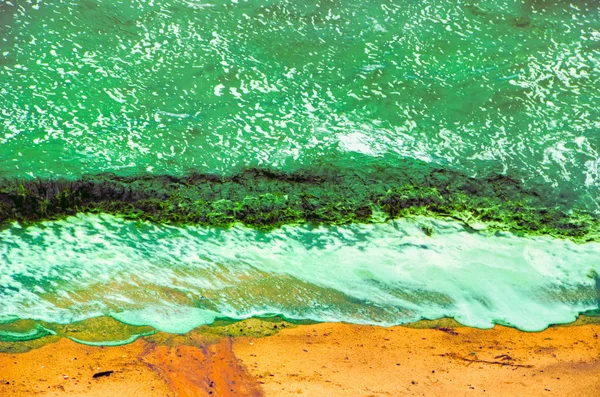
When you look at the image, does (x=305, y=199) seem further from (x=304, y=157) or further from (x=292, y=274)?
(x=292, y=274)

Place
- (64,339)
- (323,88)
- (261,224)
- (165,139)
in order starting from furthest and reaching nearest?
(323,88) < (165,139) < (261,224) < (64,339)

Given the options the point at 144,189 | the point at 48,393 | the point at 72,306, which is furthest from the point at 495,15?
the point at 48,393

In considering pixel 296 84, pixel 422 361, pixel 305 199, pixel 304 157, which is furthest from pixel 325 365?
pixel 296 84

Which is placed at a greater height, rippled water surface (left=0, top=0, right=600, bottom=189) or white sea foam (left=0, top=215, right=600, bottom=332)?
rippled water surface (left=0, top=0, right=600, bottom=189)

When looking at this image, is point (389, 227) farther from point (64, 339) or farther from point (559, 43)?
point (559, 43)

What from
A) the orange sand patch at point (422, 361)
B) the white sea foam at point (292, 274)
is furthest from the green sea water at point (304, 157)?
the orange sand patch at point (422, 361)

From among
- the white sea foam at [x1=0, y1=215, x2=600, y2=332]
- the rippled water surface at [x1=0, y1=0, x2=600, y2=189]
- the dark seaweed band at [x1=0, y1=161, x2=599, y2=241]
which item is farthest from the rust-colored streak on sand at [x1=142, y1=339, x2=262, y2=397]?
the rippled water surface at [x1=0, y1=0, x2=600, y2=189]

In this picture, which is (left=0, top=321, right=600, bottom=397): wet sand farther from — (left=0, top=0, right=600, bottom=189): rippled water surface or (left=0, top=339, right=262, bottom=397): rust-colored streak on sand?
(left=0, top=0, right=600, bottom=189): rippled water surface
